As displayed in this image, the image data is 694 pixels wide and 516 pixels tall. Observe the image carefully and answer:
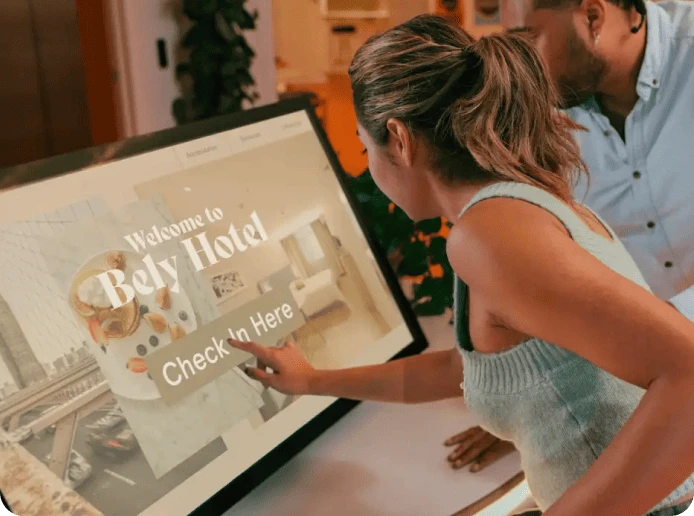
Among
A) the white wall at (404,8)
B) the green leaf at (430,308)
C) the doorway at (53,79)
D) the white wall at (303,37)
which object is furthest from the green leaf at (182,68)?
the white wall at (303,37)

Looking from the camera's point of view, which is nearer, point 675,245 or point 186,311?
point 186,311

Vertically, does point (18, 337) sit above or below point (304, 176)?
below

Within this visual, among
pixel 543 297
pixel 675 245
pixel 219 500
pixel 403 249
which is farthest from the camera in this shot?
pixel 675 245

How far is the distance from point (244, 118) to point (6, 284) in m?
0.49

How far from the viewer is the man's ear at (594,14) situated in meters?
1.33

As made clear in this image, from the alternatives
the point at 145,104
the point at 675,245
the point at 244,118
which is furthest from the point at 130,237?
the point at 145,104

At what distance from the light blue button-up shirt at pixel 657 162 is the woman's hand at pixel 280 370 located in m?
0.75

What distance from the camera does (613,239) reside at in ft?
3.07

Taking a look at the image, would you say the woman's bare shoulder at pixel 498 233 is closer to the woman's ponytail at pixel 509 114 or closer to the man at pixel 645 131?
the woman's ponytail at pixel 509 114

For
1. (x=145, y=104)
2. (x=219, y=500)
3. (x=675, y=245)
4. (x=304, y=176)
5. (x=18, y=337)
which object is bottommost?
(x=219, y=500)

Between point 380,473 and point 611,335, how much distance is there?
494mm

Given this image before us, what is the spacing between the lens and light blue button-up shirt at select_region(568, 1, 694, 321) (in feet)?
4.98

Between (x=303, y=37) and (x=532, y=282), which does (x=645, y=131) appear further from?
(x=303, y=37)

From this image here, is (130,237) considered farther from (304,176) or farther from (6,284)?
(304,176)
